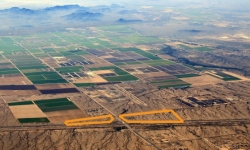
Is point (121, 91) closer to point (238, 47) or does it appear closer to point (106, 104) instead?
point (106, 104)

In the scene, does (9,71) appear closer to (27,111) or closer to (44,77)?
(44,77)

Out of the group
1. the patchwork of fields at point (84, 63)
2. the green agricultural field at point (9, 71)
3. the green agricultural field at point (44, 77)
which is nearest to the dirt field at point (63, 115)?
the patchwork of fields at point (84, 63)

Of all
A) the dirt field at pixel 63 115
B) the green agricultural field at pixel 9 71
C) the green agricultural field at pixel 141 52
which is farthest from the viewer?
the green agricultural field at pixel 141 52

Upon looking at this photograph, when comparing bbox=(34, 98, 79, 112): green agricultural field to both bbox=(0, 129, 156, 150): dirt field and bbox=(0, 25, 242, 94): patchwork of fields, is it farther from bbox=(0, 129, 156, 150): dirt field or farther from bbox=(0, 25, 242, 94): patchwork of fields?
bbox=(0, 129, 156, 150): dirt field

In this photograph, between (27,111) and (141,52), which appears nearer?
(27,111)

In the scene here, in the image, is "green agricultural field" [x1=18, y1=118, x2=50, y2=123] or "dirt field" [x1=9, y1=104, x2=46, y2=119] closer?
"green agricultural field" [x1=18, y1=118, x2=50, y2=123]

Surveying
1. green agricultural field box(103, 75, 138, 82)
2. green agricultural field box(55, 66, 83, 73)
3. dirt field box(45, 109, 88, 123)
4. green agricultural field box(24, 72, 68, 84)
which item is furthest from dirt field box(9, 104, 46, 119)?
green agricultural field box(55, 66, 83, 73)

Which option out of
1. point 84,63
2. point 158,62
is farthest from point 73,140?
point 158,62

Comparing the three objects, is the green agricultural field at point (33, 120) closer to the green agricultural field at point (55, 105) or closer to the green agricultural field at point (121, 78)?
the green agricultural field at point (55, 105)

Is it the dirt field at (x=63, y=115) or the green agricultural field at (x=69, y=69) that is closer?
the dirt field at (x=63, y=115)

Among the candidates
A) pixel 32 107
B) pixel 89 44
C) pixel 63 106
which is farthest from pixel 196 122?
pixel 89 44

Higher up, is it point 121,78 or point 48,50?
point 48,50
